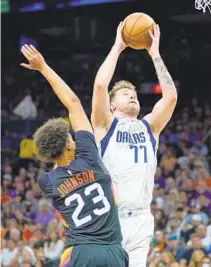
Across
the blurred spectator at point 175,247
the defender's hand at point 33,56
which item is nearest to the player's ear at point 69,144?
the defender's hand at point 33,56

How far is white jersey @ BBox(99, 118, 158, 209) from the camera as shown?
560 centimetres

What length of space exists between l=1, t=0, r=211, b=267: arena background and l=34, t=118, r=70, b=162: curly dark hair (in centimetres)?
603

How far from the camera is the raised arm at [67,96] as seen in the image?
459cm

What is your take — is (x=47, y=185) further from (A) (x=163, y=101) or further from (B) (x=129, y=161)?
(A) (x=163, y=101)

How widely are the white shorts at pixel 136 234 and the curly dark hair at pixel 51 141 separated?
1304 millimetres

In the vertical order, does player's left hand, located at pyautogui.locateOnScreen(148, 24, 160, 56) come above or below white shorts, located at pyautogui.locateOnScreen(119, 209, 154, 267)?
above

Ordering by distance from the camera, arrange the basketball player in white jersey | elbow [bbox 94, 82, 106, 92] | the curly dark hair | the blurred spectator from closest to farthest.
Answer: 1. the curly dark hair
2. elbow [bbox 94, 82, 106, 92]
3. the basketball player in white jersey
4. the blurred spectator

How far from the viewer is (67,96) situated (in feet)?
15.2

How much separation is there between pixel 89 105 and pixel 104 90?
1374cm

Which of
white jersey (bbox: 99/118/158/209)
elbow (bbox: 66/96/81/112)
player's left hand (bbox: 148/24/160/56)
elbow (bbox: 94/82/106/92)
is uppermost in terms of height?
player's left hand (bbox: 148/24/160/56)

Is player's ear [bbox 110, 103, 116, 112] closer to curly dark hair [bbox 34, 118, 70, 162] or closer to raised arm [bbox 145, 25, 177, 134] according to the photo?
raised arm [bbox 145, 25, 177, 134]

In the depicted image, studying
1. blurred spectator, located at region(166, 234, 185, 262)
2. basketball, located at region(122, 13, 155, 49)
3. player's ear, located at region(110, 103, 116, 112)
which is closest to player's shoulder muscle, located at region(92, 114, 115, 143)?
player's ear, located at region(110, 103, 116, 112)

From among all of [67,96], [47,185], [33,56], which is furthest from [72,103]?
[47,185]

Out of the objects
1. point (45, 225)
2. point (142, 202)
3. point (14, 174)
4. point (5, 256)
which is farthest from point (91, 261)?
point (14, 174)
